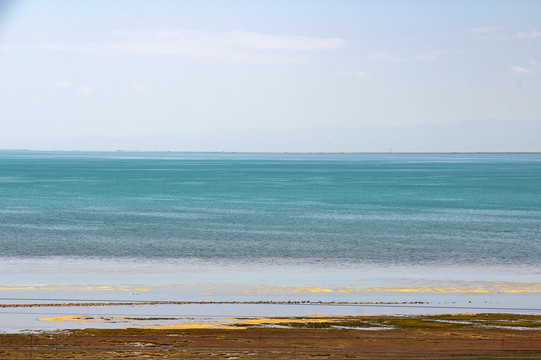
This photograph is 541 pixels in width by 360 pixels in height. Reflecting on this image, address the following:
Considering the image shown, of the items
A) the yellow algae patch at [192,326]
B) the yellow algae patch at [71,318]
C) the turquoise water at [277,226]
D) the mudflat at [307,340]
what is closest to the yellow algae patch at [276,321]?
the mudflat at [307,340]

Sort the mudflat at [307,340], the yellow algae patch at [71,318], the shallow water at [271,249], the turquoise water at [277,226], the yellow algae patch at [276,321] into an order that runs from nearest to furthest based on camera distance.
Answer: the mudflat at [307,340] → the yellow algae patch at [276,321] → the yellow algae patch at [71,318] → the shallow water at [271,249] → the turquoise water at [277,226]

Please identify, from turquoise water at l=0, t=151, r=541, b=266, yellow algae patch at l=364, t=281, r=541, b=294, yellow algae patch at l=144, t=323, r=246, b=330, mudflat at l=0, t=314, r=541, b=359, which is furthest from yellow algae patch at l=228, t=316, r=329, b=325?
turquoise water at l=0, t=151, r=541, b=266

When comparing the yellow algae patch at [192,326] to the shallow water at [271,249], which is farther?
the shallow water at [271,249]

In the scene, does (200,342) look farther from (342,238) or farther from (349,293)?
(342,238)

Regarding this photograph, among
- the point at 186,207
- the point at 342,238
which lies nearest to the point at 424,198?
the point at 186,207

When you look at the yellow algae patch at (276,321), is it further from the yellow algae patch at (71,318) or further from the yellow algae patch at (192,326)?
the yellow algae patch at (71,318)

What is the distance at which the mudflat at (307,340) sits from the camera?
27.8 meters

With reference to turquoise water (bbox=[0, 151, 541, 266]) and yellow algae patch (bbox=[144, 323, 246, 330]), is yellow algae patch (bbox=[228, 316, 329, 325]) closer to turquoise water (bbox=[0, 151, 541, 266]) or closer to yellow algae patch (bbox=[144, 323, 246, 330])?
yellow algae patch (bbox=[144, 323, 246, 330])

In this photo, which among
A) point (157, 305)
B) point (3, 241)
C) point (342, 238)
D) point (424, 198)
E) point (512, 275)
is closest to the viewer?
point (157, 305)

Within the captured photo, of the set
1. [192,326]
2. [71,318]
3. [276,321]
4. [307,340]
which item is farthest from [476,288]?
[71,318]

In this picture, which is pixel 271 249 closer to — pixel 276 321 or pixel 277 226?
pixel 277 226

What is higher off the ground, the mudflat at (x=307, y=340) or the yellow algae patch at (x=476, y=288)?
the mudflat at (x=307, y=340)

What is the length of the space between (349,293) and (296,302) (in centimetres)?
412

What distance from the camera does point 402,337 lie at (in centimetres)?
A: 3061
